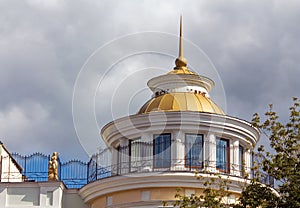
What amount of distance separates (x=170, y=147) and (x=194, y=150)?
40.4 inches

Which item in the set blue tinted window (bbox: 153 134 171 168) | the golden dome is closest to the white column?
the golden dome

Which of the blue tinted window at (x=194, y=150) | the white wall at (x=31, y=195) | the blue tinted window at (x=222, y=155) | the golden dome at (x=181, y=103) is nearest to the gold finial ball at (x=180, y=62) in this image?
the golden dome at (x=181, y=103)

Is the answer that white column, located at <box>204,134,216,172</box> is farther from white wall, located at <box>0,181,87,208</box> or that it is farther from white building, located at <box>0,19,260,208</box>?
white wall, located at <box>0,181,87,208</box>

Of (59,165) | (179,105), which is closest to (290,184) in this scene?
(179,105)

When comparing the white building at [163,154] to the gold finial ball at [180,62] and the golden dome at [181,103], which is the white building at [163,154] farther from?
the gold finial ball at [180,62]

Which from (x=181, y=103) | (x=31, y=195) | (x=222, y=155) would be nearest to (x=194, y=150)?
(x=222, y=155)

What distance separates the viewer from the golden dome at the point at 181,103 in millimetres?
39438

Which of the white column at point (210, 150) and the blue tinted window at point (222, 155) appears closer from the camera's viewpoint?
the white column at point (210, 150)

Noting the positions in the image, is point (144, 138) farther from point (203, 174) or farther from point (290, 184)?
point (290, 184)

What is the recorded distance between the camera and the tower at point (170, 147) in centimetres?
3753

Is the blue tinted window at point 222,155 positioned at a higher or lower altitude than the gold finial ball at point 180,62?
lower

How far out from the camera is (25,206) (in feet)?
129

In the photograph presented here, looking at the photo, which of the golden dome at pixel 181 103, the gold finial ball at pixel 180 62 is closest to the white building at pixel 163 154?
the golden dome at pixel 181 103

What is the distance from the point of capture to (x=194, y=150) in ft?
128
